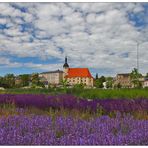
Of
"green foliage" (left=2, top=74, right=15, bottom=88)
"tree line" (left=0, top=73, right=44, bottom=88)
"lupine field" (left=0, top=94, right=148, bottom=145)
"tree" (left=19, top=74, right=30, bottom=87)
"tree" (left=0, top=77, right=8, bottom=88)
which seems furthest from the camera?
"tree" (left=19, top=74, right=30, bottom=87)

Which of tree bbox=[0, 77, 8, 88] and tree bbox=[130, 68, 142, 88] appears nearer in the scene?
tree bbox=[130, 68, 142, 88]

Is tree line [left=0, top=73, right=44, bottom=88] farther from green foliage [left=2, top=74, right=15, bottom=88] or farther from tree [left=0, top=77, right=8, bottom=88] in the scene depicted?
tree [left=0, top=77, right=8, bottom=88]

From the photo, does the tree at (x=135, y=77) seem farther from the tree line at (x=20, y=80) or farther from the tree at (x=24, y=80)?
the tree at (x=24, y=80)

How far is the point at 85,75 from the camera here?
3078 inches

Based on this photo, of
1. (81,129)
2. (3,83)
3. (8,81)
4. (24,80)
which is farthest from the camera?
(24,80)

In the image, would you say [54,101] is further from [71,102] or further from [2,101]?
[2,101]

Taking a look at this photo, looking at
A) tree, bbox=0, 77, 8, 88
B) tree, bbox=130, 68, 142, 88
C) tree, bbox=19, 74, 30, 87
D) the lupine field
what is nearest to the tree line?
tree, bbox=19, 74, 30, 87

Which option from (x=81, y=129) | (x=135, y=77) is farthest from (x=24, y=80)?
(x=81, y=129)

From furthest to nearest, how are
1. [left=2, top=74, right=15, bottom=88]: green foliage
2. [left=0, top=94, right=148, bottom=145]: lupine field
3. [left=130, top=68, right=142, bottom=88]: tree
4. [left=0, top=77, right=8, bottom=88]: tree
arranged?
[left=2, top=74, right=15, bottom=88]: green foliage
[left=0, top=77, right=8, bottom=88]: tree
[left=130, top=68, right=142, bottom=88]: tree
[left=0, top=94, right=148, bottom=145]: lupine field

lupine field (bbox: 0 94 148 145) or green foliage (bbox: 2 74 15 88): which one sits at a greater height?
green foliage (bbox: 2 74 15 88)

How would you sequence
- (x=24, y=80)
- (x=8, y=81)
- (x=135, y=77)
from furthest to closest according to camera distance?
1. (x=24, y=80)
2. (x=8, y=81)
3. (x=135, y=77)

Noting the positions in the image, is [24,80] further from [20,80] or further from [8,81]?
[8,81]

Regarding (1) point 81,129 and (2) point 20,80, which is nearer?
(1) point 81,129

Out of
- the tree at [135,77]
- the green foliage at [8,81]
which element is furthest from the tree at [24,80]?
the tree at [135,77]
